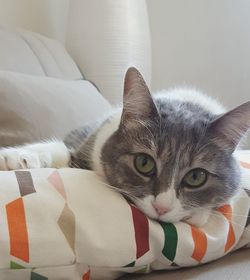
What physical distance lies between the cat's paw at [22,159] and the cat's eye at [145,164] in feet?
0.78

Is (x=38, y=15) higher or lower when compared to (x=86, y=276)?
higher

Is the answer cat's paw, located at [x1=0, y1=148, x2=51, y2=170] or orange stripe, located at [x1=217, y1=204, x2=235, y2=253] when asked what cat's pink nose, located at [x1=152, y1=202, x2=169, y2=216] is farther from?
cat's paw, located at [x1=0, y1=148, x2=51, y2=170]

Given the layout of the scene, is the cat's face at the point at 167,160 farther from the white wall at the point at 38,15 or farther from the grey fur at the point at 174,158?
the white wall at the point at 38,15

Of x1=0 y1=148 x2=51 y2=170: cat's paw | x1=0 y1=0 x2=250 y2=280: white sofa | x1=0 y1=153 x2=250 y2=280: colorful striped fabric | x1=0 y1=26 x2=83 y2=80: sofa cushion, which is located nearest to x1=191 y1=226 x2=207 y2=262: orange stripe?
x1=0 y1=153 x2=250 y2=280: colorful striped fabric

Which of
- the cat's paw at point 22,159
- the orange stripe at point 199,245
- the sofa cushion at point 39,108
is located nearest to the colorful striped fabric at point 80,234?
the orange stripe at point 199,245

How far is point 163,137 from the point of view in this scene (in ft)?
2.94

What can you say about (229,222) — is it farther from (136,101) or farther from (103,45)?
(103,45)

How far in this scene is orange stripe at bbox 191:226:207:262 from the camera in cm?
81

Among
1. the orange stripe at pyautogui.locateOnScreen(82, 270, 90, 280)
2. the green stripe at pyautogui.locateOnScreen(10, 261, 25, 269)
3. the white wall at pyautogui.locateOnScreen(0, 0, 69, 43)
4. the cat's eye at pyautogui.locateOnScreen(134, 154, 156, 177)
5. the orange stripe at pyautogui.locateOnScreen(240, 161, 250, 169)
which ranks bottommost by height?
the orange stripe at pyautogui.locateOnScreen(82, 270, 90, 280)

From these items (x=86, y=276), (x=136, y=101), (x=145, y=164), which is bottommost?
(x=86, y=276)

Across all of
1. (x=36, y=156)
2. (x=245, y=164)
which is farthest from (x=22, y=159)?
(x=245, y=164)

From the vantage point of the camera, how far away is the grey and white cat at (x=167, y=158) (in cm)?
85

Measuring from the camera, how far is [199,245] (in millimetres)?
812

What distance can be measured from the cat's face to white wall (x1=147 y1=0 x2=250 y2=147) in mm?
1653
